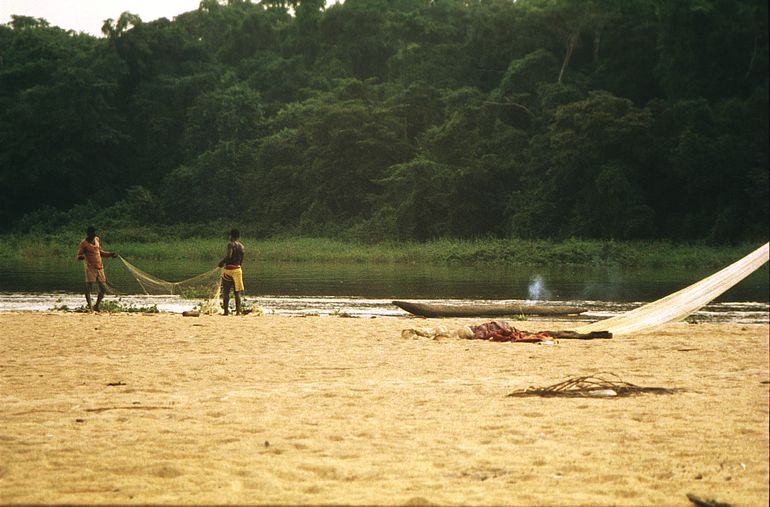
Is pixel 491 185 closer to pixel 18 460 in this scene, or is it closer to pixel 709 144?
pixel 709 144

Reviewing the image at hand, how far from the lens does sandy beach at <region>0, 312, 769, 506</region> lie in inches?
200

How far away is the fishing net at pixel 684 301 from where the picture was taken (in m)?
8.43

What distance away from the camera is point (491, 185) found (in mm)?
40781

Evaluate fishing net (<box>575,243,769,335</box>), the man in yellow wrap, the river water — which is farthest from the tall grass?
fishing net (<box>575,243,769,335</box>)

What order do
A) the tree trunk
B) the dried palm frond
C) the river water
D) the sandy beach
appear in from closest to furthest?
the sandy beach → the dried palm frond → the river water → the tree trunk

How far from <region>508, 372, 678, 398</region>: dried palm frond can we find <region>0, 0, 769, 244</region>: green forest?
81.9ft

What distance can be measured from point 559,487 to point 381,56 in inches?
1954

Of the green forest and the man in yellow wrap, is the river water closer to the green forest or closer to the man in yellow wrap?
the man in yellow wrap

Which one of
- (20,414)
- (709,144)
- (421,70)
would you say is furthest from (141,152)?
(20,414)

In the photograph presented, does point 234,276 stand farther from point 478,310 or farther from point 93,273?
point 478,310

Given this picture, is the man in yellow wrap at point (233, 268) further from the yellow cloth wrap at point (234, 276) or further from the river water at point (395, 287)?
the river water at point (395, 287)

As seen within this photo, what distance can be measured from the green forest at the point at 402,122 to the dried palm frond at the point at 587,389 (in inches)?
983

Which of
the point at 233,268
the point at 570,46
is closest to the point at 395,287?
the point at 233,268

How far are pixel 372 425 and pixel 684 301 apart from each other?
482 cm
